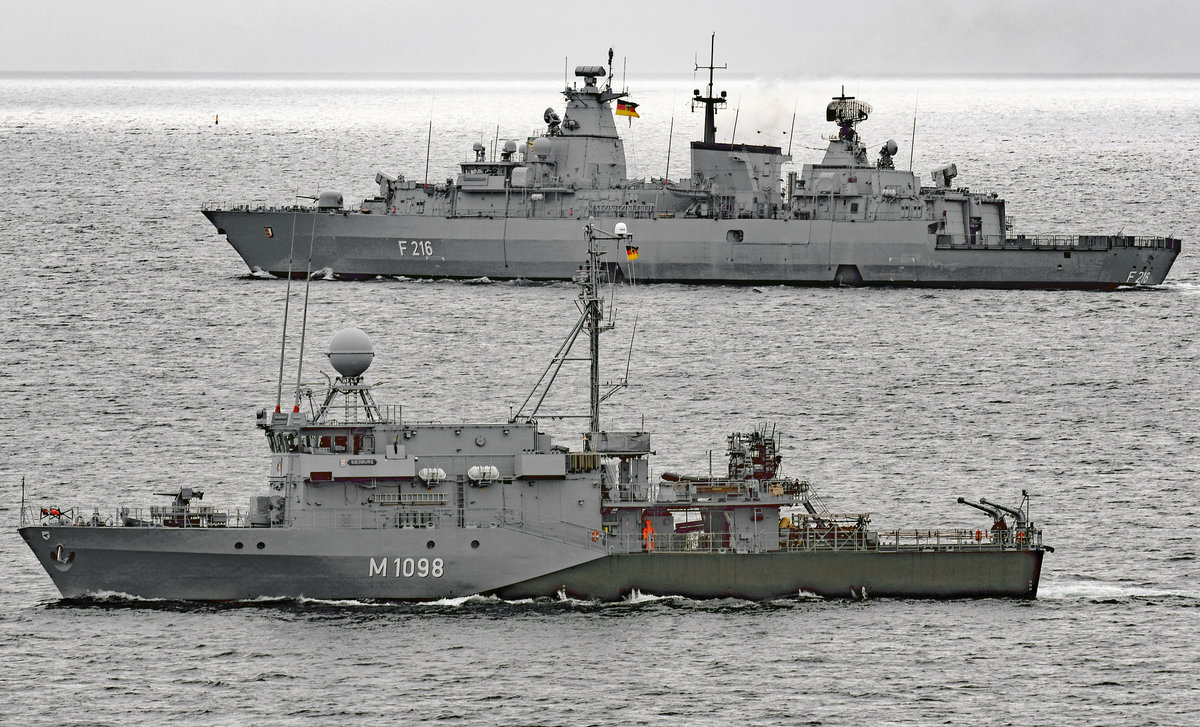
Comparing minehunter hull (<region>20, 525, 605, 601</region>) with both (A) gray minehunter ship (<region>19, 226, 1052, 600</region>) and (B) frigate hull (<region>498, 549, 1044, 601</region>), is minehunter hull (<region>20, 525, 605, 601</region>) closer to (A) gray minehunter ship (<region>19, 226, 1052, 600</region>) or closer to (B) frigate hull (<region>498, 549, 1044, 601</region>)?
(A) gray minehunter ship (<region>19, 226, 1052, 600</region>)

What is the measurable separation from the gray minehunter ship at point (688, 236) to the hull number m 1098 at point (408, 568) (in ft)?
195

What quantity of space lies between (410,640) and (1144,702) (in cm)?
1558

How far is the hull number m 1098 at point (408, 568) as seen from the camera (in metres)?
42.4

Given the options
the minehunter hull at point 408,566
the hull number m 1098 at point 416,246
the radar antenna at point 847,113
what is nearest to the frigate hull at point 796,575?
the minehunter hull at point 408,566

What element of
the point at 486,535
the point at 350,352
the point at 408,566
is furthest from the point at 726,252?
the point at 408,566

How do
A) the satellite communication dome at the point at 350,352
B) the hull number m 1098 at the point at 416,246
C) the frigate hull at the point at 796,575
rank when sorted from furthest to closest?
the hull number m 1098 at the point at 416,246
the satellite communication dome at the point at 350,352
the frigate hull at the point at 796,575

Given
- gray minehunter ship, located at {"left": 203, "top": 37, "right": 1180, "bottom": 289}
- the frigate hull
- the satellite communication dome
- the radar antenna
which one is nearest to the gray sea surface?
the frigate hull

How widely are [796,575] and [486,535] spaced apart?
7.39 metres

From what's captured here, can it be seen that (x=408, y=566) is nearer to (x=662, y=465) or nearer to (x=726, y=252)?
(x=662, y=465)

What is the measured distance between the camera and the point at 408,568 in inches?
1674

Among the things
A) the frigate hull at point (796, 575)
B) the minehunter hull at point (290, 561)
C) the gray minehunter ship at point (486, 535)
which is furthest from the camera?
the frigate hull at point (796, 575)

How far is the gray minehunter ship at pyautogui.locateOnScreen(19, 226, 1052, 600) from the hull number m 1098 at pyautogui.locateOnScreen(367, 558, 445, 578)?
33 mm

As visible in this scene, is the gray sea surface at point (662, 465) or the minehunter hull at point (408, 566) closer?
the gray sea surface at point (662, 465)

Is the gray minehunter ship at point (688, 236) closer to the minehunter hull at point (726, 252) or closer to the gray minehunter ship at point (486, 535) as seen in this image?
the minehunter hull at point (726, 252)
